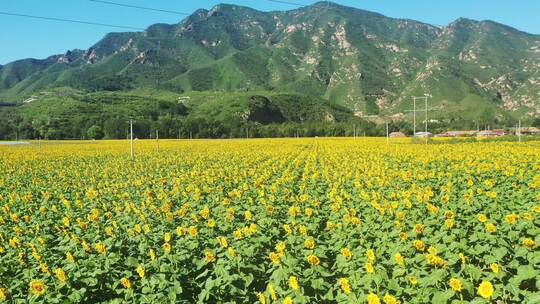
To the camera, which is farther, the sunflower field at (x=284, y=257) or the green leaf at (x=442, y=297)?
the sunflower field at (x=284, y=257)

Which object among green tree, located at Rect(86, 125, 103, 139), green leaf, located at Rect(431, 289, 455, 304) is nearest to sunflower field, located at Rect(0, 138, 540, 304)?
green leaf, located at Rect(431, 289, 455, 304)

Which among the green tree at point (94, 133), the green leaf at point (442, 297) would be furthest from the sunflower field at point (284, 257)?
the green tree at point (94, 133)

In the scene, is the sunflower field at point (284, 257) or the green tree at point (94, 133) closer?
the sunflower field at point (284, 257)

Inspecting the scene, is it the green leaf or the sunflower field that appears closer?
the green leaf

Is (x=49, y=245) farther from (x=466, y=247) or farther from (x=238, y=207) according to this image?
(x=466, y=247)

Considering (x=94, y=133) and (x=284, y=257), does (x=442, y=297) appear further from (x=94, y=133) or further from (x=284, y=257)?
(x=94, y=133)

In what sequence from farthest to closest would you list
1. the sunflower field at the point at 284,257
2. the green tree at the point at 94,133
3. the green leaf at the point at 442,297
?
1. the green tree at the point at 94,133
2. the sunflower field at the point at 284,257
3. the green leaf at the point at 442,297

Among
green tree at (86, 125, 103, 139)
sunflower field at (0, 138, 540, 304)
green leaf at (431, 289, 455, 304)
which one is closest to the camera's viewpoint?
green leaf at (431, 289, 455, 304)

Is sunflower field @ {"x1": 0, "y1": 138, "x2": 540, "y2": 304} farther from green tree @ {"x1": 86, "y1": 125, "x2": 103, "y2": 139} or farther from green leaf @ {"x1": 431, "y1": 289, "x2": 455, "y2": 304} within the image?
green tree @ {"x1": 86, "y1": 125, "x2": 103, "y2": 139}

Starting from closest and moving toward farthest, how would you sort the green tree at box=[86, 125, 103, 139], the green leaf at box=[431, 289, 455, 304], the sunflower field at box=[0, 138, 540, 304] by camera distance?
1. the green leaf at box=[431, 289, 455, 304]
2. the sunflower field at box=[0, 138, 540, 304]
3. the green tree at box=[86, 125, 103, 139]

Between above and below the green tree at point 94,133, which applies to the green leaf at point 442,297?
below

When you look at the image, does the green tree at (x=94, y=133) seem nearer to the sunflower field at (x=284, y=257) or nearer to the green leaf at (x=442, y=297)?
the sunflower field at (x=284, y=257)

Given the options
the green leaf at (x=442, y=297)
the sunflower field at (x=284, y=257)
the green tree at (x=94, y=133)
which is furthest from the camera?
the green tree at (x=94, y=133)

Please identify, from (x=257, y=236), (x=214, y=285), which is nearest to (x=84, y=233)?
(x=257, y=236)
